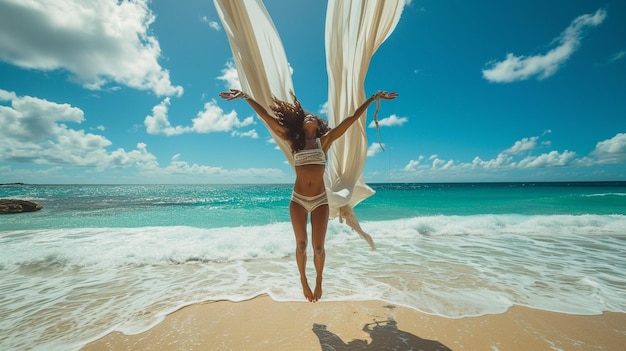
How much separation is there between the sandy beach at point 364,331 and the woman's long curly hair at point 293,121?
2.26 meters

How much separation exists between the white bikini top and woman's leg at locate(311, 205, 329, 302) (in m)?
0.56

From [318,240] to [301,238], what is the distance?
21 centimetres

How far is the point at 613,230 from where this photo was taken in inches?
428

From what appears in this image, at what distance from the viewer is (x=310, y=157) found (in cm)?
340

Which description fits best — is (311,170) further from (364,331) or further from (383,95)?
(364,331)

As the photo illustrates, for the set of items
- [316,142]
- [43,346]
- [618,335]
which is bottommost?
[43,346]

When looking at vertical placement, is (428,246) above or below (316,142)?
below

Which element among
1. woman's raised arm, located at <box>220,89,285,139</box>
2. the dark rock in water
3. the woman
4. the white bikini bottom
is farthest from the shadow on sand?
the dark rock in water

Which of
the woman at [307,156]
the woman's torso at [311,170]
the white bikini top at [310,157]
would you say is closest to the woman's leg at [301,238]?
the woman at [307,156]

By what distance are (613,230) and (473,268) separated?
32.0 ft

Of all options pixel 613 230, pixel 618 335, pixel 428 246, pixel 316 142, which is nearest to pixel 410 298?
pixel 618 335

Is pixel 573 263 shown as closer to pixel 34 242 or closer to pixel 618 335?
pixel 618 335

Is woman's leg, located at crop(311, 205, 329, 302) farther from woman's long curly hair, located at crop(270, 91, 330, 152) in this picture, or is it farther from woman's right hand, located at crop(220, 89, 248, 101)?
woman's right hand, located at crop(220, 89, 248, 101)

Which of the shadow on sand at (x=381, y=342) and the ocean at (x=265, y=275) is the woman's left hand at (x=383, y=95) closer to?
the shadow on sand at (x=381, y=342)
